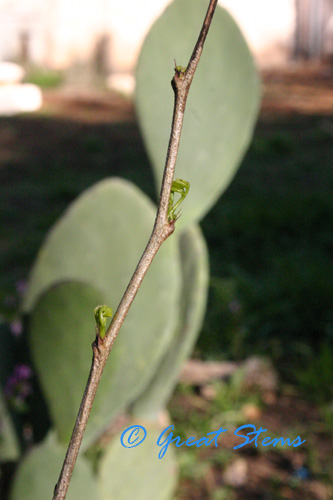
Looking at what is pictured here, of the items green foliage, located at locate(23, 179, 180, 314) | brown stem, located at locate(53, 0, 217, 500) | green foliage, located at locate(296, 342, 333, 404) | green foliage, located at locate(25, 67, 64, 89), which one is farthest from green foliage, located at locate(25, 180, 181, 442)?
green foliage, located at locate(25, 67, 64, 89)

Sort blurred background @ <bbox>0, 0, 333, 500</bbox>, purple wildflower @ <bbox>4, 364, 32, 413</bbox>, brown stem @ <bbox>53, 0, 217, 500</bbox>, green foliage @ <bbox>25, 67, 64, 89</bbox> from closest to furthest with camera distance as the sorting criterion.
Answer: brown stem @ <bbox>53, 0, 217, 500</bbox>
purple wildflower @ <bbox>4, 364, 32, 413</bbox>
blurred background @ <bbox>0, 0, 333, 500</bbox>
green foliage @ <bbox>25, 67, 64, 89</bbox>

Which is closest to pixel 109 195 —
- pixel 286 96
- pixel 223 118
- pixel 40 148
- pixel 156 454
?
pixel 223 118

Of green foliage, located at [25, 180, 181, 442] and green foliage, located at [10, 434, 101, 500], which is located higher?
green foliage, located at [25, 180, 181, 442]

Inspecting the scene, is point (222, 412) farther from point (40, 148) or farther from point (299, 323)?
point (40, 148)

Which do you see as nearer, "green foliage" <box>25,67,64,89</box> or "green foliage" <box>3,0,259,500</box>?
"green foliage" <box>3,0,259,500</box>

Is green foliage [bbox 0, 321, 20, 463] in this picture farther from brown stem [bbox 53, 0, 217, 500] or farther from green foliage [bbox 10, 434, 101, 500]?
brown stem [bbox 53, 0, 217, 500]

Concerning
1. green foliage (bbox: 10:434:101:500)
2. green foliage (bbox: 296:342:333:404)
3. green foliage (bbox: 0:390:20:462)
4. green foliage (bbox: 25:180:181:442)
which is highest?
green foliage (bbox: 25:180:181:442)

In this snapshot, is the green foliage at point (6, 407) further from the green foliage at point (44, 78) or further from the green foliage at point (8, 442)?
the green foliage at point (44, 78)
